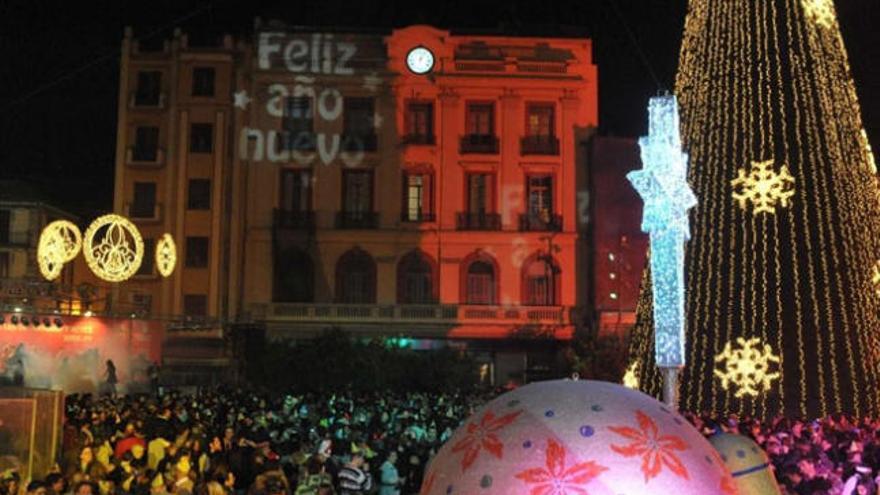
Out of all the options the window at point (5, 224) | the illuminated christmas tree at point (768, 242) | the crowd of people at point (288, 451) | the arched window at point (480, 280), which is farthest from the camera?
the window at point (5, 224)

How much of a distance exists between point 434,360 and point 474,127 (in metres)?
12.1

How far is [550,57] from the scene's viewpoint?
4538 centimetres

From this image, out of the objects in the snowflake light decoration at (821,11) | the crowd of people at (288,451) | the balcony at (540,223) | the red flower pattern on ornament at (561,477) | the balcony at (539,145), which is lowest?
the crowd of people at (288,451)

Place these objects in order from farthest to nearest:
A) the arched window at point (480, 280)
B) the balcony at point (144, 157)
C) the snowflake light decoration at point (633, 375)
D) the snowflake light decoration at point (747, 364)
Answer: the balcony at point (144, 157)
the arched window at point (480, 280)
the snowflake light decoration at point (633, 375)
the snowflake light decoration at point (747, 364)

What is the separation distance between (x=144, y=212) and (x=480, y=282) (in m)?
15.3

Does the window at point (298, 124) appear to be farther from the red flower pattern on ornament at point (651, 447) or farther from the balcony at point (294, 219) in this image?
the red flower pattern on ornament at point (651, 447)

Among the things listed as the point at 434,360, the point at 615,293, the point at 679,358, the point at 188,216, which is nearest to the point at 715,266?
the point at 679,358

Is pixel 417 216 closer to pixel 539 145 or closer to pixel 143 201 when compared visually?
pixel 539 145

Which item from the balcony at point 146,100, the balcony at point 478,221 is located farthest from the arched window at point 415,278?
the balcony at point 146,100

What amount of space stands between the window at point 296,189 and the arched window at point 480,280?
302 inches

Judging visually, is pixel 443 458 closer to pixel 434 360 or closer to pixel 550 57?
pixel 434 360

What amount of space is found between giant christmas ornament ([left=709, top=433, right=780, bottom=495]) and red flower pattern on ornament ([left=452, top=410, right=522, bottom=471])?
5.29 ft

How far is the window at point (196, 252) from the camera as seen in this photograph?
1790 inches

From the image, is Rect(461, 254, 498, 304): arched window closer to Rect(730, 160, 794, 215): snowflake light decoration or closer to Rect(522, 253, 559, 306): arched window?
Rect(522, 253, 559, 306): arched window
